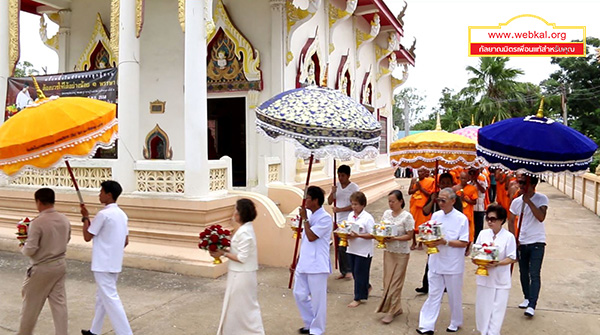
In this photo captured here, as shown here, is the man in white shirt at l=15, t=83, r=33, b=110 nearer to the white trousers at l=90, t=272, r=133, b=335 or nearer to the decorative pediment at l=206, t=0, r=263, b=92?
the decorative pediment at l=206, t=0, r=263, b=92

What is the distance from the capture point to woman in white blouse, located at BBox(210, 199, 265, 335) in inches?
162

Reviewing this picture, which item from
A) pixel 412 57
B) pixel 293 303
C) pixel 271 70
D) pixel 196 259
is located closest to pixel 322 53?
pixel 271 70

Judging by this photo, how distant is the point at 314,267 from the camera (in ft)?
15.3

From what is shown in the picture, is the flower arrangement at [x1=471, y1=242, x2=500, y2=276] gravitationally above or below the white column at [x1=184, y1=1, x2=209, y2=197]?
below

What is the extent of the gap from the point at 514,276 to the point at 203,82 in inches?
215

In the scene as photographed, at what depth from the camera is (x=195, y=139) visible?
727 centimetres

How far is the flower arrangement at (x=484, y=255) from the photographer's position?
4.48 metres

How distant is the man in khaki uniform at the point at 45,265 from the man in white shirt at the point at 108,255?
0.84 ft

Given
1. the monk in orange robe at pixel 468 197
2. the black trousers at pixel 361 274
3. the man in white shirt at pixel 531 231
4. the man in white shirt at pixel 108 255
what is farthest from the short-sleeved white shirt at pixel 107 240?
the monk in orange robe at pixel 468 197

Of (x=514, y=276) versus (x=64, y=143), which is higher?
(x=64, y=143)

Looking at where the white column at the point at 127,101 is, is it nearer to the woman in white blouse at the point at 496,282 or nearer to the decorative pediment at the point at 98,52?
the decorative pediment at the point at 98,52

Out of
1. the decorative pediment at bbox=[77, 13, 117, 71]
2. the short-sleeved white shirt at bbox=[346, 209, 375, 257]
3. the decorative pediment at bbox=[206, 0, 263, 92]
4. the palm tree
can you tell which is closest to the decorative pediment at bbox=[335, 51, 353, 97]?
the decorative pediment at bbox=[206, 0, 263, 92]

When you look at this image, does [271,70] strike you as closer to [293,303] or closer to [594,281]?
[293,303]

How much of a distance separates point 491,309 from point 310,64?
713 cm
